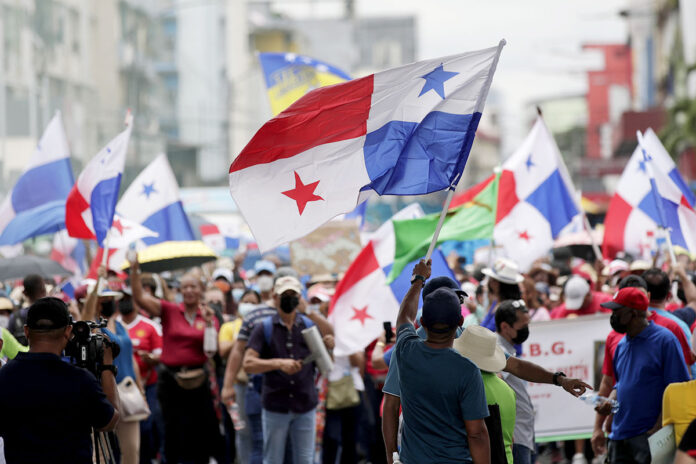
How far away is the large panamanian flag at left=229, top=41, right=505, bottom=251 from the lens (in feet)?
22.3

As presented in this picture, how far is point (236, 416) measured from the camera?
1030 cm

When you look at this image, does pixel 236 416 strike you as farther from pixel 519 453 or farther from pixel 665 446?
pixel 665 446

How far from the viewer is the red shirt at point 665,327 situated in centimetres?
813

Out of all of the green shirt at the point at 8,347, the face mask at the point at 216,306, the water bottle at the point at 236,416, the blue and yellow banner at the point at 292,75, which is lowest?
the water bottle at the point at 236,416

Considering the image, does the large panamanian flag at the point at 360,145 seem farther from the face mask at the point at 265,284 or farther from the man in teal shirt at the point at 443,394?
the face mask at the point at 265,284

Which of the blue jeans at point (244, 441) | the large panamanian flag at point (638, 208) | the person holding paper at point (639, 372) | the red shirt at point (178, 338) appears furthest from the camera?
the large panamanian flag at point (638, 208)

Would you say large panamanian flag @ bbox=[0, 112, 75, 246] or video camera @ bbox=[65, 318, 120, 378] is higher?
large panamanian flag @ bbox=[0, 112, 75, 246]

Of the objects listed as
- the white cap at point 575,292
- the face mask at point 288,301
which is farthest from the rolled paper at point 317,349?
the white cap at point 575,292

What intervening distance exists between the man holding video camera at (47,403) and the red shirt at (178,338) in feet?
15.3

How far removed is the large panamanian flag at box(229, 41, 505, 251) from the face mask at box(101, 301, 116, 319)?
301 centimetres

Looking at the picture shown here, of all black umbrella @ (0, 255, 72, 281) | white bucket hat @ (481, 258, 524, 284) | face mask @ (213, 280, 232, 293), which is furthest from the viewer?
face mask @ (213, 280, 232, 293)

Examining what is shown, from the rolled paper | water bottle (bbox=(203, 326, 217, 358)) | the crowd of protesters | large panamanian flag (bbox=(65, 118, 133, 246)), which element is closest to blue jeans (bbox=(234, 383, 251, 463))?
the crowd of protesters

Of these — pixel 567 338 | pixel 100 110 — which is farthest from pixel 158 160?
pixel 100 110

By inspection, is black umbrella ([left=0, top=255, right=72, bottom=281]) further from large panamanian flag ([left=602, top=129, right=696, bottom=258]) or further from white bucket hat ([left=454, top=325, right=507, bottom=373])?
white bucket hat ([left=454, top=325, right=507, bottom=373])
